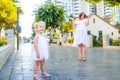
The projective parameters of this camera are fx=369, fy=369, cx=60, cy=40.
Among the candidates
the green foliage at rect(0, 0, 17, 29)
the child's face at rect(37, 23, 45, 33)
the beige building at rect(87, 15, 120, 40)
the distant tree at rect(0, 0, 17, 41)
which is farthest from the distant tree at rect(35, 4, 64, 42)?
the child's face at rect(37, 23, 45, 33)

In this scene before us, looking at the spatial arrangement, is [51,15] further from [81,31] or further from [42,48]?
[42,48]

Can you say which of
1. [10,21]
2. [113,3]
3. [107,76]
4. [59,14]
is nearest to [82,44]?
[107,76]

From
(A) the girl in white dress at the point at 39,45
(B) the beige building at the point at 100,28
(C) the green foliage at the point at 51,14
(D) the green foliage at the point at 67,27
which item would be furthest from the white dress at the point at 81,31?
(D) the green foliage at the point at 67,27

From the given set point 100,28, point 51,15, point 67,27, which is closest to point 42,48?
point 51,15

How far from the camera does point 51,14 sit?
74.0m

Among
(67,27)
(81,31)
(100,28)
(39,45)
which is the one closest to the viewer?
(39,45)

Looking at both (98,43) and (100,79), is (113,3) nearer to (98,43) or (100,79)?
(98,43)

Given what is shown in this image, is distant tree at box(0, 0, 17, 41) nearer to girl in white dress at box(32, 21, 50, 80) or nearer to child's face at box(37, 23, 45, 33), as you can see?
girl in white dress at box(32, 21, 50, 80)

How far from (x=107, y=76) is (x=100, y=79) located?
563mm

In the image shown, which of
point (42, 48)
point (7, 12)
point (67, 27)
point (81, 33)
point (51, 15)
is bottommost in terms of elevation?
point (42, 48)

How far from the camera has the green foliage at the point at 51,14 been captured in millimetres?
73875

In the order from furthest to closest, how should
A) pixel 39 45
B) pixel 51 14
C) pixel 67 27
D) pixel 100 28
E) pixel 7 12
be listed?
pixel 67 27, pixel 100 28, pixel 51 14, pixel 7 12, pixel 39 45

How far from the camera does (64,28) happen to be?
3329 inches

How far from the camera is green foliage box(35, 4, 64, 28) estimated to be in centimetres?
7388
